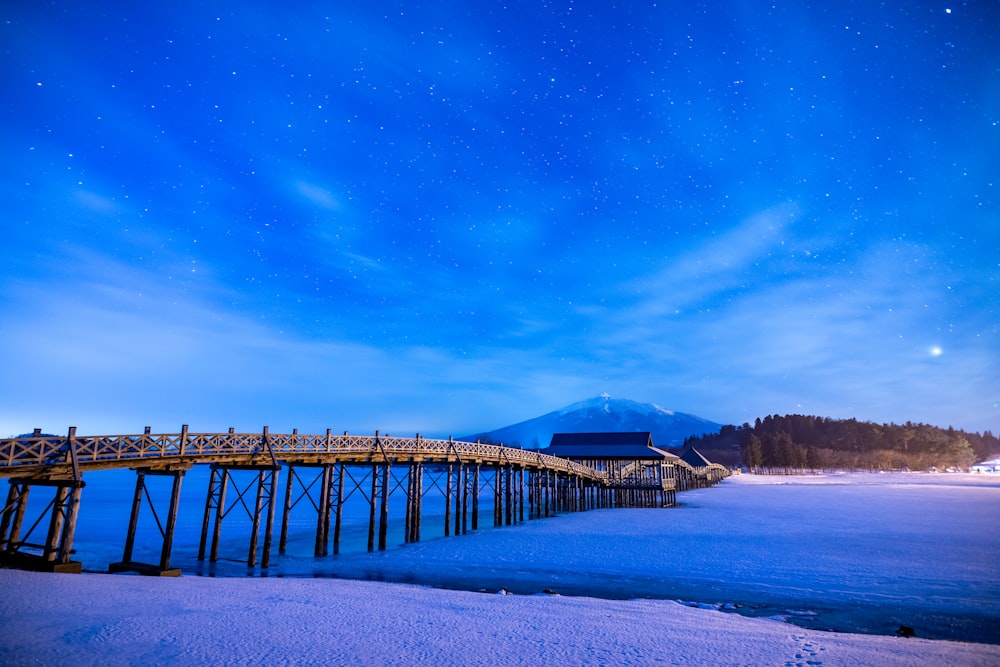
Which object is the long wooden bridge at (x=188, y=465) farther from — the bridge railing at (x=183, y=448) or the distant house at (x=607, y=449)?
the distant house at (x=607, y=449)

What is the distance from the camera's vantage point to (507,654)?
9.01 metres

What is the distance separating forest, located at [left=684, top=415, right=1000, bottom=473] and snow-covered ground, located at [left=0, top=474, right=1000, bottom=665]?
121068mm

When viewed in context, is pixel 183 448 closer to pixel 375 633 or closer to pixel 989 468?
pixel 375 633

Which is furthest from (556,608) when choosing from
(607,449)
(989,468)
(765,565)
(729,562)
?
(989,468)

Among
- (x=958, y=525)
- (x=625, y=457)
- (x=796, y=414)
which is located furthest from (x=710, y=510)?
(x=796, y=414)

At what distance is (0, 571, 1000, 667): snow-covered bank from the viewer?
28.2 ft

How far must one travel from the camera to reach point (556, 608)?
13.0 meters

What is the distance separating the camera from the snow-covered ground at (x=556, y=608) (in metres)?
9.03

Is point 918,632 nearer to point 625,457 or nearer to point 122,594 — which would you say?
point 122,594

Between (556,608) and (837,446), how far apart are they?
19196cm

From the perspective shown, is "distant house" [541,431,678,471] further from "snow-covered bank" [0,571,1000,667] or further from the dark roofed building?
"snow-covered bank" [0,571,1000,667]

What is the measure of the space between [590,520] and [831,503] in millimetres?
28404

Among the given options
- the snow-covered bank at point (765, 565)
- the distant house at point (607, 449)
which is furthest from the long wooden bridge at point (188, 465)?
the distant house at point (607, 449)

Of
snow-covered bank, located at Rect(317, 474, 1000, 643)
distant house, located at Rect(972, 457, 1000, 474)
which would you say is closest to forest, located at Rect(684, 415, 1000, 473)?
distant house, located at Rect(972, 457, 1000, 474)
